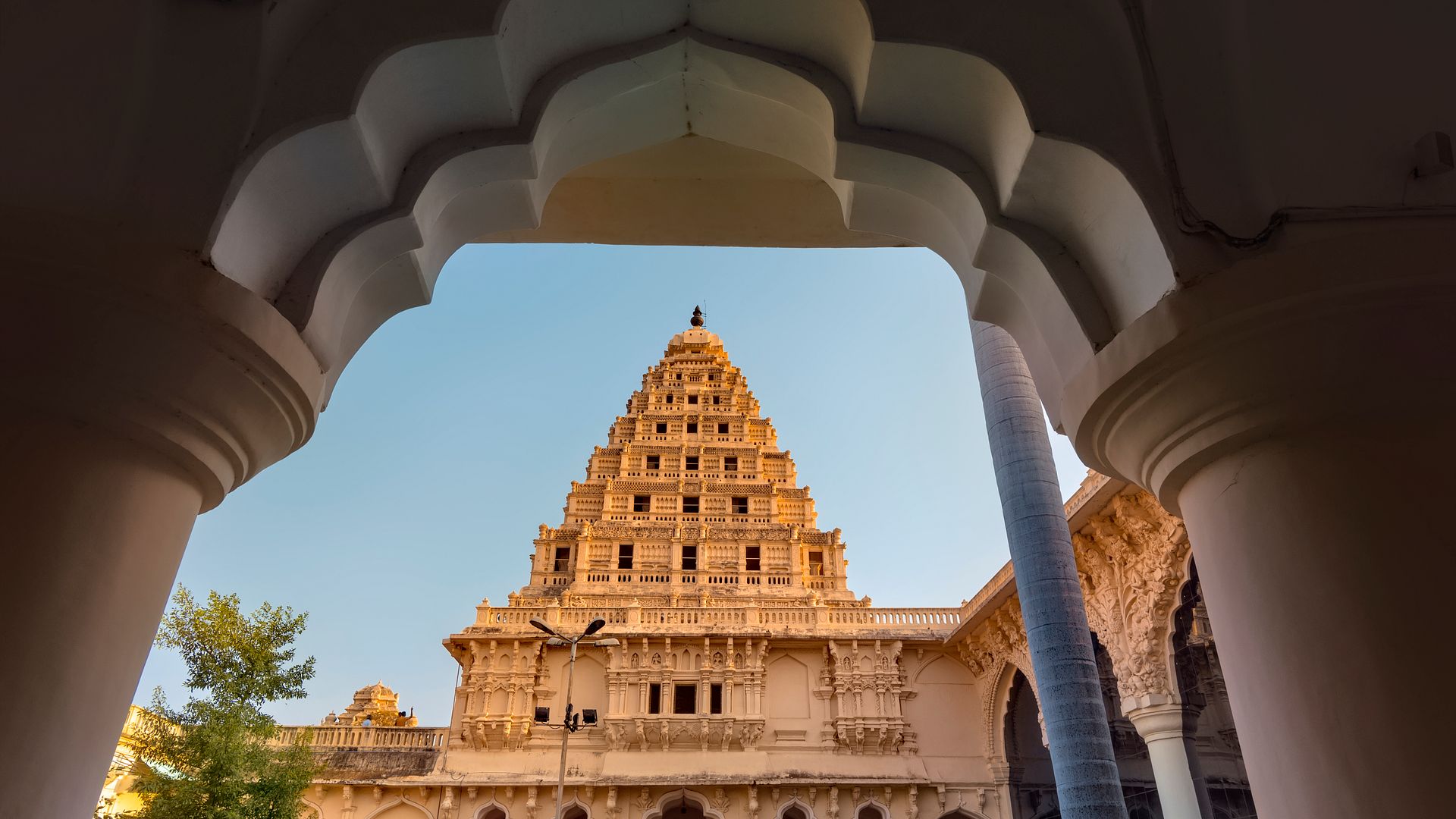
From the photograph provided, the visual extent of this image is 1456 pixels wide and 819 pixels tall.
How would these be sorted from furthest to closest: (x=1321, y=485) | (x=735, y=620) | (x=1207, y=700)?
(x=735, y=620) → (x=1207, y=700) → (x=1321, y=485)

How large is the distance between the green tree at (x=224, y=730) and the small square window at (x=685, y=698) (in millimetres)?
6846

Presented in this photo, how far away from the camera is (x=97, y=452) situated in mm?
1666

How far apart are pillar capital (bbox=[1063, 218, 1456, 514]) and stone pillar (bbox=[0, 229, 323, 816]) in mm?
1889

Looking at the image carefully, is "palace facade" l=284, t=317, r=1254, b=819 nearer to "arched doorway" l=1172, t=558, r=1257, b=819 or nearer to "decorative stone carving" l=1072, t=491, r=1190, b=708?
"arched doorway" l=1172, t=558, r=1257, b=819

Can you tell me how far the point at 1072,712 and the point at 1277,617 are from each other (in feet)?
12.6

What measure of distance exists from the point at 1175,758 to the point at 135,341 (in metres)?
10.8

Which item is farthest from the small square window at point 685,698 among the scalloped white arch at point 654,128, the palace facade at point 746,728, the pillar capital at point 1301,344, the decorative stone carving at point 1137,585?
the pillar capital at point 1301,344

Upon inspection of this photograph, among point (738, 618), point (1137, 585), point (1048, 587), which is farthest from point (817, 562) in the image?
point (1048, 587)

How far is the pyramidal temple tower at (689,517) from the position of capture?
77.0ft

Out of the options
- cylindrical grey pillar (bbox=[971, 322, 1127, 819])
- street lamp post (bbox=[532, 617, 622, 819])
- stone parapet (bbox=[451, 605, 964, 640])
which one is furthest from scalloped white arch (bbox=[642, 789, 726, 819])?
cylindrical grey pillar (bbox=[971, 322, 1127, 819])

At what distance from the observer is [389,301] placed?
241 cm

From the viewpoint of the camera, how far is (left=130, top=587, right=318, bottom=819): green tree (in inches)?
472

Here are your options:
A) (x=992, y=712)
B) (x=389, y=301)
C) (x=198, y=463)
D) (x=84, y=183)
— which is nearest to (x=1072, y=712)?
(x=389, y=301)

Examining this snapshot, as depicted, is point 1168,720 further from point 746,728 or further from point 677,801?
point 677,801
